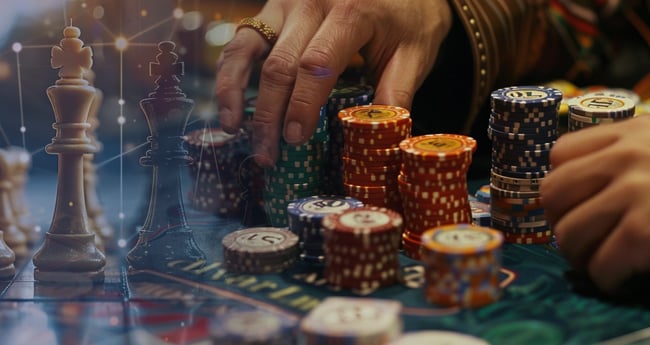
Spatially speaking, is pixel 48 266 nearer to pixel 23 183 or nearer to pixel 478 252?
pixel 23 183

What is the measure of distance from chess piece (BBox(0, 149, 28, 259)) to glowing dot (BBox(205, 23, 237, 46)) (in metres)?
0.63

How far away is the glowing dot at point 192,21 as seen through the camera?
2.03 metres

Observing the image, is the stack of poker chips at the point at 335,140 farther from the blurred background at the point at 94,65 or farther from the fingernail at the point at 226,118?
the blurred background at the point at 94,65

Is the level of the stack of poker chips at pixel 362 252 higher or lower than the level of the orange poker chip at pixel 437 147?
lower

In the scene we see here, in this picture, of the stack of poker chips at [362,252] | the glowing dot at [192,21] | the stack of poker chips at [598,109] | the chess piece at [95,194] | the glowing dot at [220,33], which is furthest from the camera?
the glowing dot at [220,33]

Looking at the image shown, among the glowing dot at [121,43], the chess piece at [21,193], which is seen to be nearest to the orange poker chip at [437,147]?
the glowing dot at [121,43]

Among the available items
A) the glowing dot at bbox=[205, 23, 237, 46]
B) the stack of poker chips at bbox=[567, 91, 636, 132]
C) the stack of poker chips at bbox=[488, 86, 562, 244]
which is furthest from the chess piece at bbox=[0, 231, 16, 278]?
the stack of poker chips at bbox=[567, 91, 636, 132]

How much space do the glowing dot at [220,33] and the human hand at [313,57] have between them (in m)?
Result: 0.03

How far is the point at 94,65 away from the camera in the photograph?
1.75 m

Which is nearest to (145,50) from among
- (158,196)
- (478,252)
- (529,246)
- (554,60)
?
(158,196)

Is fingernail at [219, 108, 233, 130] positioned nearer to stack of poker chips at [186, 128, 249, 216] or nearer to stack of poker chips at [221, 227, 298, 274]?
stack of poker chips at [186, 128, 249, 216]

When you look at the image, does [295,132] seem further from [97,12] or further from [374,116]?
[97,12]

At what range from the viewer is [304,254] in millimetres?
1840

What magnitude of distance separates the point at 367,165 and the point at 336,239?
301 mm
